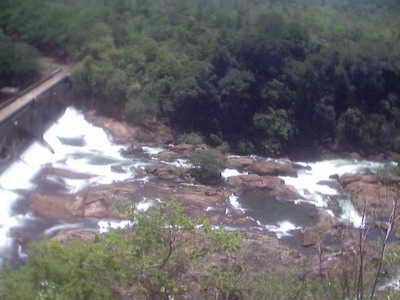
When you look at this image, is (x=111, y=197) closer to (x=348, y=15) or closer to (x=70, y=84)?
(x=70, y=84)

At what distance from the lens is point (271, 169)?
29.8 meters

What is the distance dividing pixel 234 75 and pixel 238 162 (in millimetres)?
7257

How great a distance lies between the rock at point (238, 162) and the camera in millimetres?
30016

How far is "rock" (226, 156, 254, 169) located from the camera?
30016mm

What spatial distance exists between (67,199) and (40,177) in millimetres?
2580

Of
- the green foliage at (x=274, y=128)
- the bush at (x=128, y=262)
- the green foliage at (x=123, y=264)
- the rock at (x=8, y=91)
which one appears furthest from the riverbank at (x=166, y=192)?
the green foliage at (x=123, y=264)

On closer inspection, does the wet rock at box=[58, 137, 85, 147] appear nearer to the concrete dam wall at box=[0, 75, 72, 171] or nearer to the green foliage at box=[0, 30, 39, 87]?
the concrete dam wall at box=[0, 75, 72, 171]

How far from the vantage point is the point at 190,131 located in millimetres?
34250

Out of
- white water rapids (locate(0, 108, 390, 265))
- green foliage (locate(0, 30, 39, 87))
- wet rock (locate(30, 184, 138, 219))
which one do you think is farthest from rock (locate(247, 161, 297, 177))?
green foliage (locate(0, 30, 39, 87))

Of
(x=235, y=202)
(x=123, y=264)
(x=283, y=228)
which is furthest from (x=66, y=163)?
A: (x=123, y=264)

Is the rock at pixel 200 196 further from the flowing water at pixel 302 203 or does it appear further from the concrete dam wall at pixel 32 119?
the concrete dam wall at pixel 32 119

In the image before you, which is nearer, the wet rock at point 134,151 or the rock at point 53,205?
the rock at point 53,205

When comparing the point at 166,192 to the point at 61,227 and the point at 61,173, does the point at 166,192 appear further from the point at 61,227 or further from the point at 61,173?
the point at 61,227

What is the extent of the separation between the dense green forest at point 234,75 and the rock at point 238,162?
311 cm
